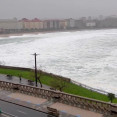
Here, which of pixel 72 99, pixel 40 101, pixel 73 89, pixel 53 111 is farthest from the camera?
pixel 73 89

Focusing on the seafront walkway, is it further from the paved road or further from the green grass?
the green grass

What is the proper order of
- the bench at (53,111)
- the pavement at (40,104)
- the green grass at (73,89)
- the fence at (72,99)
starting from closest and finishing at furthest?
the bench at (53,111), the pavement at (40,104), the fence at (72,99), the green grass at (73,89)

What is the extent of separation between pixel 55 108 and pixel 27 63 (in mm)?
36613

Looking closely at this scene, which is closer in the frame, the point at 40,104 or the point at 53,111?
the point at 53,111

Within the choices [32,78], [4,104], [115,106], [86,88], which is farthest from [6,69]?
[115,106]

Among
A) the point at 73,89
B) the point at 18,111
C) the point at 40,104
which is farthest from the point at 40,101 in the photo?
the point at 73,89

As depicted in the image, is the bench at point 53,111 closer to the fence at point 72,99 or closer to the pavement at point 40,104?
the pavement at point 40,104

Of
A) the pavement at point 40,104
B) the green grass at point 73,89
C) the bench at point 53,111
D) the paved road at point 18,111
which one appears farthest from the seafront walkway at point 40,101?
the green grass at point 73,89

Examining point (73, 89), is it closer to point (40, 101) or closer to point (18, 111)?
point (40, 101)

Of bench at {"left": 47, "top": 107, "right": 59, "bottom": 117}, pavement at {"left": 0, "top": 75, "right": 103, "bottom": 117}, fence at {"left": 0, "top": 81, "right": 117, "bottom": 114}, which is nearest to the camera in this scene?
bench at {"left": 47, "top": 107, "right": 59, "bottom": 117}

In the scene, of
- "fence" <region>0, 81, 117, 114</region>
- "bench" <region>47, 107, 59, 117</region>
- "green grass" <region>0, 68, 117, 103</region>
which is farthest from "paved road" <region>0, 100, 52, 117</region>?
"green grass" <region>0, 68, 117, 103</region>

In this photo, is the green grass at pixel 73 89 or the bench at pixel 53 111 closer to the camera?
the bench at pixel 53 111

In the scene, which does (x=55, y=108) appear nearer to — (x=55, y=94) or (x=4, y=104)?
(x=55, y=94)

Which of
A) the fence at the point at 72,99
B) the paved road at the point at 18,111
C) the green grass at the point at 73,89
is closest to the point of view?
the fence at the point at 72,99
